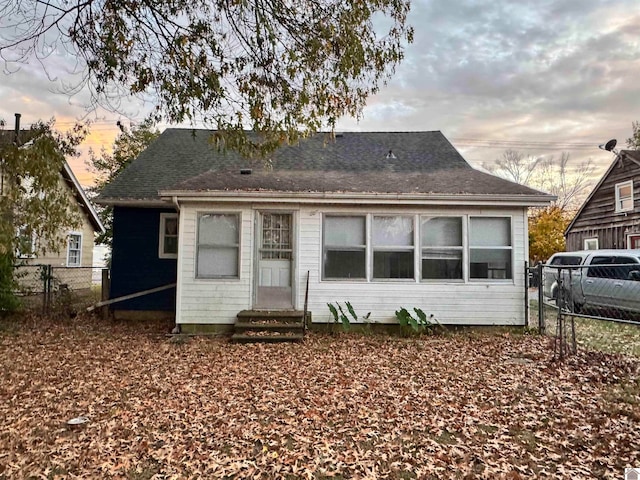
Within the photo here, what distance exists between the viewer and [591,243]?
17.1 metres

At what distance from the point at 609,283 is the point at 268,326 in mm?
7862

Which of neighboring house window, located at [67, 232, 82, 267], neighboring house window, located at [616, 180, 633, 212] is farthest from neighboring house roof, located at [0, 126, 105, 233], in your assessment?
neighboring house window, located at [616, 180, 633, 212]

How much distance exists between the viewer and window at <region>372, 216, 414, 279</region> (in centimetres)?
851

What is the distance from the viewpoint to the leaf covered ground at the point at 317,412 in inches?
130

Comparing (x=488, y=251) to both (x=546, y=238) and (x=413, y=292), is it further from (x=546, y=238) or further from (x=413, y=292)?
(x=546, y=238)

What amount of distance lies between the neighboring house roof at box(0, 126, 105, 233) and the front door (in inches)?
159

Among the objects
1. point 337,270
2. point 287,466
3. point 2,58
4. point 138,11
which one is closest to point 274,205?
point 337,270

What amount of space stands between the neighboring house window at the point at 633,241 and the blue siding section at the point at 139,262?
52.2 ft

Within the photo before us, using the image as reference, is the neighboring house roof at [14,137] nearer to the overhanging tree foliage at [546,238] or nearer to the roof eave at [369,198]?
the roof eave at [369,198]

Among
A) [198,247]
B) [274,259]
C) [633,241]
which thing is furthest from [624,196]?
[198,247]

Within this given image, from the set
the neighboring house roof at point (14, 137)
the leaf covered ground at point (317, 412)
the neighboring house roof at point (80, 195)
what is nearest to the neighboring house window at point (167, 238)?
the leaf covered ground at point (317, 412)

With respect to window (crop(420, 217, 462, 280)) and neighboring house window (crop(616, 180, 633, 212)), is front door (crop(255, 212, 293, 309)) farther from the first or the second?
neighboring house window (crop(616, 180, 633, 212))

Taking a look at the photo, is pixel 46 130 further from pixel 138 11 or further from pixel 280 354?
pixel 280 354

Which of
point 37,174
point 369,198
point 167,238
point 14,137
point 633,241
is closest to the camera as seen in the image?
point 37,174
